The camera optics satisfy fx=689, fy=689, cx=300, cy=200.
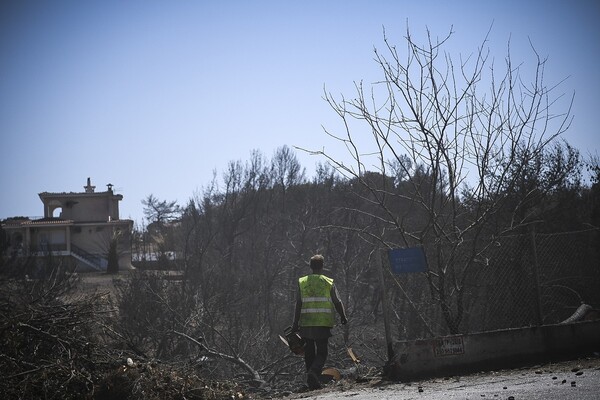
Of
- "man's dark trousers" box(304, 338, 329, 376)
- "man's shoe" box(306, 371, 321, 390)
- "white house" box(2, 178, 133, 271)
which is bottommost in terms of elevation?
"man's shoe" box(306, 371, 321, 390)

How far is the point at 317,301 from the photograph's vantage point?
31.9ft

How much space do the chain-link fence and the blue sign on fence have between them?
0.88 metres

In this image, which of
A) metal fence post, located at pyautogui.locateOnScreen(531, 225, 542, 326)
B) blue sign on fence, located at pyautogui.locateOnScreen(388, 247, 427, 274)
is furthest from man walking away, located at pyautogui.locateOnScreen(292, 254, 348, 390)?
metal fence post, located at pyautogui.locateOnScreen(531, 225, 542, 326)

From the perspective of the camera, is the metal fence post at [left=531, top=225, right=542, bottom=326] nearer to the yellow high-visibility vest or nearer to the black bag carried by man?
the yellow high-visibility vest

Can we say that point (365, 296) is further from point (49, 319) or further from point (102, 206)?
point (102, 206)

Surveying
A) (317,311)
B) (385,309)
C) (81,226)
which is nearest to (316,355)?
(317,311)

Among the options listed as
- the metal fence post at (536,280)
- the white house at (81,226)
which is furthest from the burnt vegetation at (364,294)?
the white house at (81,226)

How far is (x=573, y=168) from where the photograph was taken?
20906 millimetres

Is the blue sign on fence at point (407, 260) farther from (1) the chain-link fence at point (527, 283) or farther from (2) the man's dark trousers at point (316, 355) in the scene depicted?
(2) the man's dark trousers at point (316, 355)

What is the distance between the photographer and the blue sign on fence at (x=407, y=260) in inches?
369

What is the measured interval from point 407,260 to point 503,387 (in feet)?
8.31

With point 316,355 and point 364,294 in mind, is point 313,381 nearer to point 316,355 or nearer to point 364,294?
point 316,355

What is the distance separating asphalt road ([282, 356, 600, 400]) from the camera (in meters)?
6.70

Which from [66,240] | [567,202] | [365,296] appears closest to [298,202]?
[365,296]
